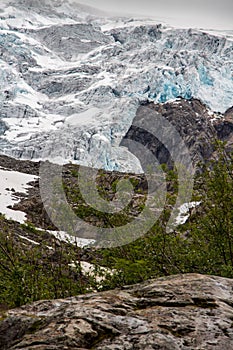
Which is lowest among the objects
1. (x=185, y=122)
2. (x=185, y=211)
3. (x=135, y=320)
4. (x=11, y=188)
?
(x=135, y=320)

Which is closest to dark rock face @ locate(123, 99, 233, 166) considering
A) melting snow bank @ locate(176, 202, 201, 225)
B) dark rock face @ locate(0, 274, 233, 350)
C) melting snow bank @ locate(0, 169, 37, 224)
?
melting snow bank @ locate(0, 169, 37, 224)

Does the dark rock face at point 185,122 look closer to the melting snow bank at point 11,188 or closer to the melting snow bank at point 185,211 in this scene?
the melting snow bank at point 11,188

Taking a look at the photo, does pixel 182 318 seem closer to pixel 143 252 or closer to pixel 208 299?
pixel 208 299

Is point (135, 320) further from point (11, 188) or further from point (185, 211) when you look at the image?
point (11, 188)

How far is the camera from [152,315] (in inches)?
257

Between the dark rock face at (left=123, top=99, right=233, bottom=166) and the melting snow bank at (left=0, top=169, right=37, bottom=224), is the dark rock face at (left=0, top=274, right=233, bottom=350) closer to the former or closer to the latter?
the melting snow bank at (left=0, top=169, right=37, bottom=224)

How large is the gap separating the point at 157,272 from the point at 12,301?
161 inches

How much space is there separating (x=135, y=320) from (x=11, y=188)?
78052mm

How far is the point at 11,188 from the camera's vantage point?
81750 millimetres

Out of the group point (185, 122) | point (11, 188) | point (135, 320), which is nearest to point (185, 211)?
point (135, 320)

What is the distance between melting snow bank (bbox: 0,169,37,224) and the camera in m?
67.1

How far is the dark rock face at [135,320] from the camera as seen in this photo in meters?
5.78

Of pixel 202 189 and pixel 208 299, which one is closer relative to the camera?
pixel 208 299

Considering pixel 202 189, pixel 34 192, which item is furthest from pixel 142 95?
pixel 202 189
